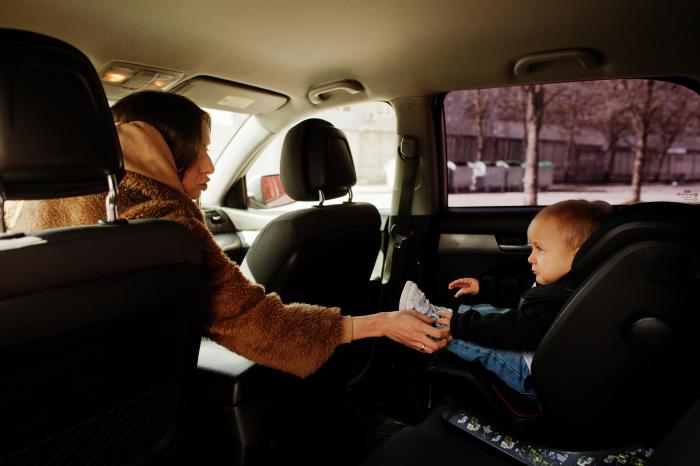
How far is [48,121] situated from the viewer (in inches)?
36.3

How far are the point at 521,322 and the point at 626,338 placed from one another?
0.36 metres

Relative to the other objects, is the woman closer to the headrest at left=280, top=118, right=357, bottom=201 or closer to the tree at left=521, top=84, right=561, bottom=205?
the headrest at left=280, top=118, right=357, bottom=201

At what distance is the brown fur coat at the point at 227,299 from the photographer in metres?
1.27

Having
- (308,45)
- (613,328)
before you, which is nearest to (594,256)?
(613,328)

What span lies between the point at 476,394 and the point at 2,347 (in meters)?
1.35

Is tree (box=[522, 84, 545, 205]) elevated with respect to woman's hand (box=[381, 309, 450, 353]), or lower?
elevated

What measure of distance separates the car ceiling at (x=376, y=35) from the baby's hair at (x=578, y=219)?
2.82ft

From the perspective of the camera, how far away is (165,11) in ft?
6.40

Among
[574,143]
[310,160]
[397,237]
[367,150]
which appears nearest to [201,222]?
[310,160]

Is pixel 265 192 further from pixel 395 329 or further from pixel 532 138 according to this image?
pixel 532 138

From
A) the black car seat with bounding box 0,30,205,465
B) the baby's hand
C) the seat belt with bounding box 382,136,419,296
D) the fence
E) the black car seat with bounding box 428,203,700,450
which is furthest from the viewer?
the fence

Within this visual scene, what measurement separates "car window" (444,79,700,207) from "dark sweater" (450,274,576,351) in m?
0.59

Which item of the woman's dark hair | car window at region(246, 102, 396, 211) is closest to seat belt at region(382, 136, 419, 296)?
car window at region(246, 102, 396, 211)

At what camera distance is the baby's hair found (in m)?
1.69
